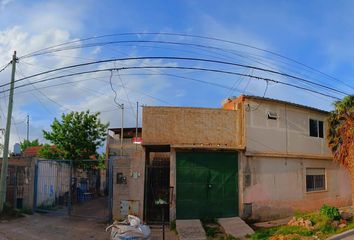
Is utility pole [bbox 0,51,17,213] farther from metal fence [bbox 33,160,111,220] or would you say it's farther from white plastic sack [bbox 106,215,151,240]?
white plastic sack [bbox 106,215,151,240]

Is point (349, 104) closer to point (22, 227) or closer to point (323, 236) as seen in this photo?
point (323, 236)

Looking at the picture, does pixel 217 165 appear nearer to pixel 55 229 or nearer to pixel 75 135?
pixel 55 229

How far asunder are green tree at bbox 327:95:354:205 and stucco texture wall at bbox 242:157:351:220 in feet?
6.20

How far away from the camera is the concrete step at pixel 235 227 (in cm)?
1346

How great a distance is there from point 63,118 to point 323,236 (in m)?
19.8

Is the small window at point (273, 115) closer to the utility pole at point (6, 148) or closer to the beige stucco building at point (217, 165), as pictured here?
the beige stucco building at point (217, 165)

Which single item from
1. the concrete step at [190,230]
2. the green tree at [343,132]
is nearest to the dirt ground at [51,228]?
the concrete step at [190,230]

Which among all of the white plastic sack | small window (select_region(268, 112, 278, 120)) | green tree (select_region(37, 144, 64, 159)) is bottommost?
the white plastic sack

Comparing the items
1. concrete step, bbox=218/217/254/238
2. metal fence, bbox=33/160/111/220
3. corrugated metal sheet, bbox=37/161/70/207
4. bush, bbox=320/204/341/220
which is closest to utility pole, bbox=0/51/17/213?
metal fence, bbox=33/160/111/220

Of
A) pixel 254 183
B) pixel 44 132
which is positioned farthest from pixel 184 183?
pixel 44 132

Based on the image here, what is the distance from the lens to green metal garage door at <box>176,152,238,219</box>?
15.5 m

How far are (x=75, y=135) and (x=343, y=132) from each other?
56.9ft

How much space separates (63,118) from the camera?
27.0 meters

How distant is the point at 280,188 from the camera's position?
58.2ft
